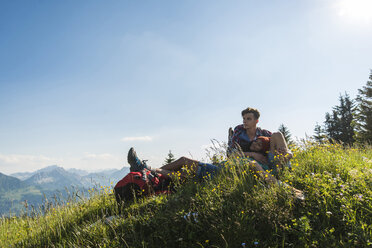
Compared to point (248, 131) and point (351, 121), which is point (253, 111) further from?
point (351, 121)

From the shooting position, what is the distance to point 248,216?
2.66 metres

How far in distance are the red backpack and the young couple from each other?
0.32 meters

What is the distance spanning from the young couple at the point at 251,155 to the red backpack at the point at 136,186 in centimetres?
32

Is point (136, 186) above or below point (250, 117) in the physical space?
below

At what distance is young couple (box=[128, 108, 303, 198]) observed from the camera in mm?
4238

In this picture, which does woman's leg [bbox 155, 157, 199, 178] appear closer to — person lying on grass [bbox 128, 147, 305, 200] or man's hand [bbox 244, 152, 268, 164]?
person lying on grass [bbox 128, 147, 305, 200]

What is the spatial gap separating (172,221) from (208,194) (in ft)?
2.25

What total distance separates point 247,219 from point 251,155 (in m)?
2.29

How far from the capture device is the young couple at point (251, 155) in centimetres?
424

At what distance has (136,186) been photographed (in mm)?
4387

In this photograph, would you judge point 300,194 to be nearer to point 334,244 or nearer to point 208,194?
point 334,244

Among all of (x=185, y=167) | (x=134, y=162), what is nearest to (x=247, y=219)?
(x=185, y=167)

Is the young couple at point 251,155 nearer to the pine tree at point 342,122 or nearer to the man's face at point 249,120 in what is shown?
the man's face at point 249,120

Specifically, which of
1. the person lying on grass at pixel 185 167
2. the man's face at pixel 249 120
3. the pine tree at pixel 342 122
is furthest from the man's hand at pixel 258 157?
the pine tree at pixel 342 122
